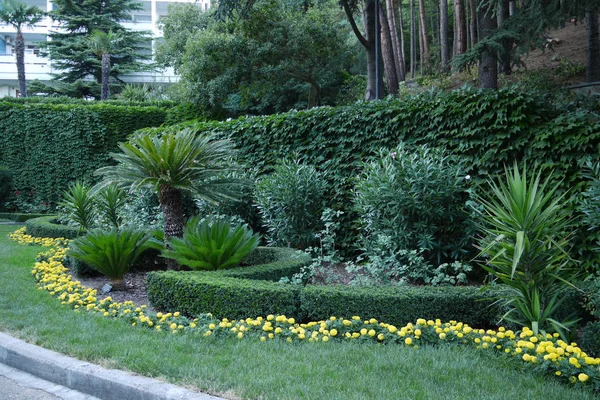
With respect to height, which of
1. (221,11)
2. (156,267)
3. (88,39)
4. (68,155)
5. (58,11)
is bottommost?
(156,267)

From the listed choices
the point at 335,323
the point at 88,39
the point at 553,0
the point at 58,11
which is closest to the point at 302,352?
the point at 335,323

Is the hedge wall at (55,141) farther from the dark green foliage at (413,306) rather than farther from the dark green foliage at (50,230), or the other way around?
the dark green foliage at (413,306)

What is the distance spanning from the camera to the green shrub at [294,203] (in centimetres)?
878

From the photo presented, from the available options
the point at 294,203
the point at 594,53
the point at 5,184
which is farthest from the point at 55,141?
the point at 594,53

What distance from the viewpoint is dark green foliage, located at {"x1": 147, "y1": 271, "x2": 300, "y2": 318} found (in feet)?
17.9

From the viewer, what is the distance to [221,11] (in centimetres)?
1528

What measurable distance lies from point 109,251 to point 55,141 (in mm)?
13661

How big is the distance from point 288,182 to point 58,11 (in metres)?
35.7

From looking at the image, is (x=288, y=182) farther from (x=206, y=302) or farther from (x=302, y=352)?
(x=302, y=352)

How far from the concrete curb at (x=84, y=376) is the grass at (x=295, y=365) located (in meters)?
0.10

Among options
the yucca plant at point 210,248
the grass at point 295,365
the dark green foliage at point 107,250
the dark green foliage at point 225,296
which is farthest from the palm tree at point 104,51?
the grass at point 295,365

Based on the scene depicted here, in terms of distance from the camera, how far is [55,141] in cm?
1909

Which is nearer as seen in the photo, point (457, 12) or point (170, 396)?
point (170, 396)

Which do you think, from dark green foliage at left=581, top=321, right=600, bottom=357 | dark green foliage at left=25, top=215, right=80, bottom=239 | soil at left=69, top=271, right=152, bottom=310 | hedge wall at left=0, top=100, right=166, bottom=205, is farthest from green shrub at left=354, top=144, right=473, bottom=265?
hedge wall at left=0, top=100, right=166, bottom=205
